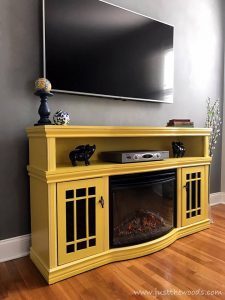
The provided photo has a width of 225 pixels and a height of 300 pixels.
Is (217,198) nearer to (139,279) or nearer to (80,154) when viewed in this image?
(139,279)

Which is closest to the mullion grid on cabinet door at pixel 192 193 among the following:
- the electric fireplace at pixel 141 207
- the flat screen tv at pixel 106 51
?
the electric fireplace at pixel 141 207

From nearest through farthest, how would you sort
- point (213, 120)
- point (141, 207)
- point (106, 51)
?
point (141, 207) < point (106, 51) < point (213, 120)

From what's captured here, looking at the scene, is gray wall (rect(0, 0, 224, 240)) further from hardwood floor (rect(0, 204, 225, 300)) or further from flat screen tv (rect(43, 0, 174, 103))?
hardwood floor (rect(0, 204, 225, 300))

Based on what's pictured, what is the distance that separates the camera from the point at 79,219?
1584 mm

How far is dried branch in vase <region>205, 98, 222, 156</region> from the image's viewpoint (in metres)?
2.77

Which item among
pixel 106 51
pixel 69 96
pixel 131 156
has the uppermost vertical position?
pixel 106 51

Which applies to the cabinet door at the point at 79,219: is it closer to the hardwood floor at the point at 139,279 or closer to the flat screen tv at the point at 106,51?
the hardwood floor at the point at 139,279

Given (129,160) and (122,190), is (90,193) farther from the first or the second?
(129,160)

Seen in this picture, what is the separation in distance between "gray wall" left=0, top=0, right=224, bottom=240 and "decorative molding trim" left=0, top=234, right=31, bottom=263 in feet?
0.15

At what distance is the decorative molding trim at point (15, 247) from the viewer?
172 cm

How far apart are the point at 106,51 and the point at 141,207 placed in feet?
4.14

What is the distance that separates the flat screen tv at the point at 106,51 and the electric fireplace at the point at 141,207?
29.3 inches

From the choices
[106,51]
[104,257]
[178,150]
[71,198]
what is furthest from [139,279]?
[106,51]

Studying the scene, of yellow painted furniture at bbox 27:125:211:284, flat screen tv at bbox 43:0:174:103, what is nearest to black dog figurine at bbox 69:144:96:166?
yellow painted furniture at bbox 27:125:211:284
